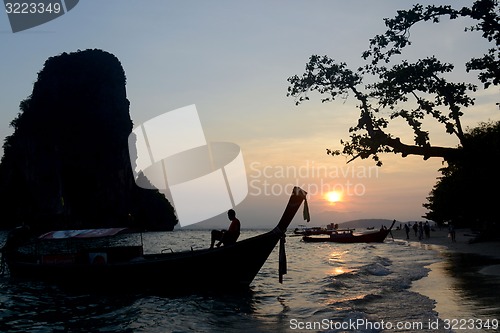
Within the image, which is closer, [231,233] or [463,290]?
[463,290]

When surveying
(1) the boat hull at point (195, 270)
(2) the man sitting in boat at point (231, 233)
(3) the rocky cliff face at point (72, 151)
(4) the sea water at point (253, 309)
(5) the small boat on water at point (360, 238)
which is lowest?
(5) the small boat on water at point (360, 238)

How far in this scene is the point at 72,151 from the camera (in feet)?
331

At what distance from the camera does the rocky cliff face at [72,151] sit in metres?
96.2

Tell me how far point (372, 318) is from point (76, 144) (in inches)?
4007

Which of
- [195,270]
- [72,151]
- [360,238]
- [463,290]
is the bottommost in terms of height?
[360,238]

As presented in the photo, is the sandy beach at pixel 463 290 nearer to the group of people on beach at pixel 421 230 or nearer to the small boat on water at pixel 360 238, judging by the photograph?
the small boat on water at pixel 360 238

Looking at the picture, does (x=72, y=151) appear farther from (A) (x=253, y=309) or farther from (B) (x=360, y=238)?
(A) (x=253, y=309)

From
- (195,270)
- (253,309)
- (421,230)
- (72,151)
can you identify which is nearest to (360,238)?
(421,230)

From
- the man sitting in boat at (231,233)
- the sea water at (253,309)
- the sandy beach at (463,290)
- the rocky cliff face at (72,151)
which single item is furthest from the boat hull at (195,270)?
the rocky cliff face at (72,151)

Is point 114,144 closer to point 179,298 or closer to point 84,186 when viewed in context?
point 84,186

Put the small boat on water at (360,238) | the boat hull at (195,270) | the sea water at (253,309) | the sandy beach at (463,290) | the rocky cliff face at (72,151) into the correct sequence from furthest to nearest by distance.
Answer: the rocky cliff face at (72,151) → the small boat on water at (360,238) → the boat hull at (195,270) → the sea water at (253,309) → the sandy beach at (463,290)

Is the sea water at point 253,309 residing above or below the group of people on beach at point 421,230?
above

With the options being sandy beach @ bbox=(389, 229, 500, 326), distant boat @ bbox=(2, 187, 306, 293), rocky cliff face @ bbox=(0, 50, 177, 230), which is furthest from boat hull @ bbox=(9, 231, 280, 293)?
rocky cliff face @ bbox=(0, 50, 177, 230)

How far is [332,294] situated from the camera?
15117 mm
